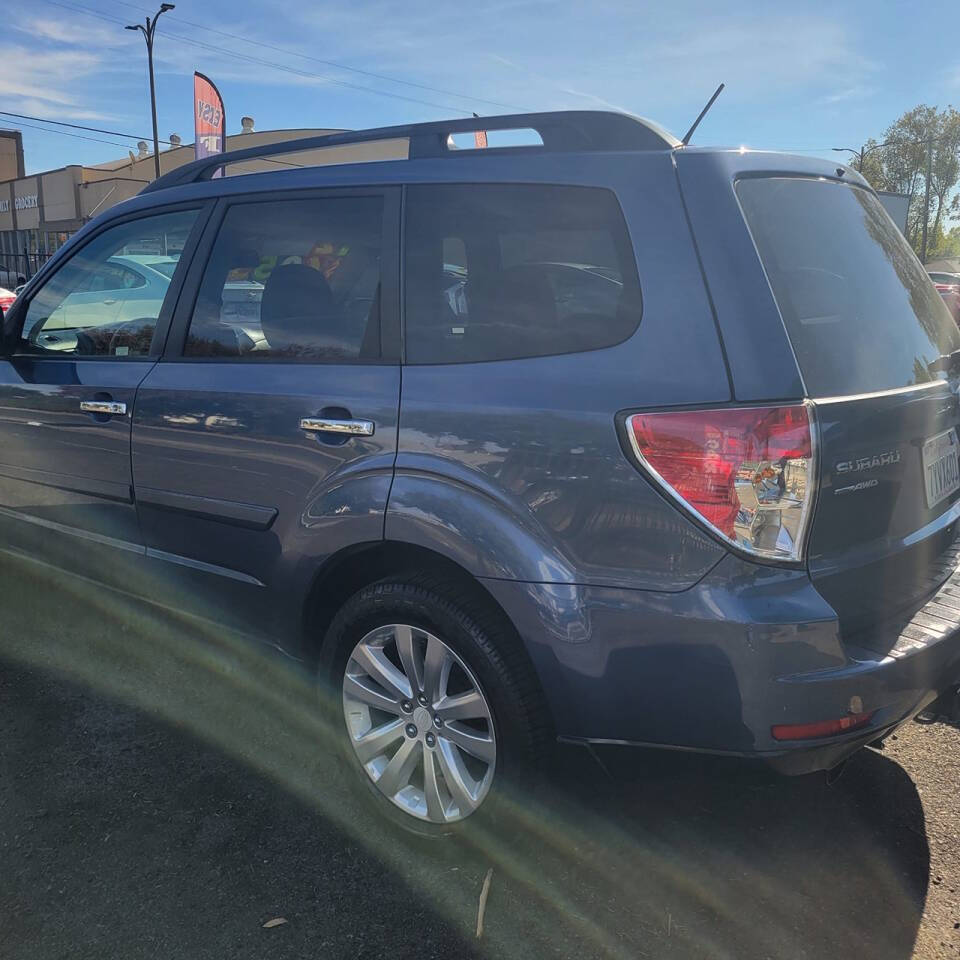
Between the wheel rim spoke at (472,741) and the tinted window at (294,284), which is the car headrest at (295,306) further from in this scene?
the wheel rim spoke at (472,741)

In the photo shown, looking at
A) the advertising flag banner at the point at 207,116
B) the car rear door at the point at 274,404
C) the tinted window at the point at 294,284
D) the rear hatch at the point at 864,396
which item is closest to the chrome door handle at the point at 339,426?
the car rear door at the point at 274,404

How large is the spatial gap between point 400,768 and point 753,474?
1.33 m

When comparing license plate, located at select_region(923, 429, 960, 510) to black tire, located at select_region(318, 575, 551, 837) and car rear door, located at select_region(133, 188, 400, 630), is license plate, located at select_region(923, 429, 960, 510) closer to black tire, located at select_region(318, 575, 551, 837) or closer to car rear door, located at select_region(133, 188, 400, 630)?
black tire, located at select_region(318, 575, 551, 837)

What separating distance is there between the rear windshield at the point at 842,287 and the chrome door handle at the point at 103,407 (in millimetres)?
2169

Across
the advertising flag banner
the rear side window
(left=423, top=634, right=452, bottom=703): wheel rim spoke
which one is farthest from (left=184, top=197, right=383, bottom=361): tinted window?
the advertising flag banner

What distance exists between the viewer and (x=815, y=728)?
1.92 metres

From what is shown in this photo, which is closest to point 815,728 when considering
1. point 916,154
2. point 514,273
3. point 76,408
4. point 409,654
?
point 409,654

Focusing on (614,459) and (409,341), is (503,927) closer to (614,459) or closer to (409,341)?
(614,459)

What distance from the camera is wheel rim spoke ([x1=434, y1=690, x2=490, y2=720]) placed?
2.29 meters

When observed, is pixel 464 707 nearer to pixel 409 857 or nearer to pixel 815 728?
pixel 409 857

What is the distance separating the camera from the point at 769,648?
1867 mm

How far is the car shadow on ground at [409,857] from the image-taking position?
2.20m

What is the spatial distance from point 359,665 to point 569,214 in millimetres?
1388

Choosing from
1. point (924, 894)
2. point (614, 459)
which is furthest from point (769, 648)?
point (924, 894)
